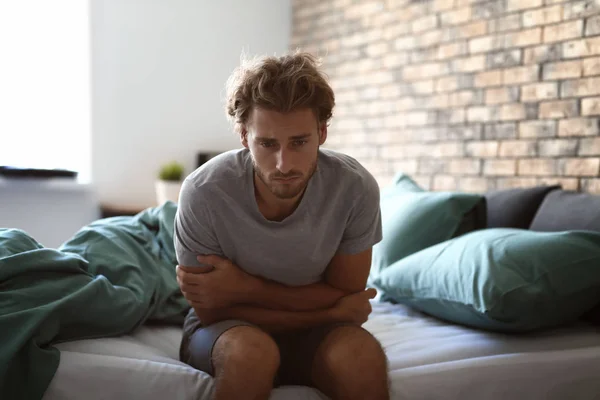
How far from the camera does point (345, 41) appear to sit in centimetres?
376

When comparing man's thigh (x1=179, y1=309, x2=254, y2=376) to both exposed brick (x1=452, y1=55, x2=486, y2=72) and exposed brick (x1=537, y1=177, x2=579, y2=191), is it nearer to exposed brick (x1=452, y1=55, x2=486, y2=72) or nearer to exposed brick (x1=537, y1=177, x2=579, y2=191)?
exposed brick (x1=537, y1=177, x2=579, y2=191)

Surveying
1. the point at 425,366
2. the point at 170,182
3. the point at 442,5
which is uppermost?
the point at 442,5

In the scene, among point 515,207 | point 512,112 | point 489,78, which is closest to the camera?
point 515,207

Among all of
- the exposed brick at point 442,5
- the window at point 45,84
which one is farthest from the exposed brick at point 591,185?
the window at point 45,84

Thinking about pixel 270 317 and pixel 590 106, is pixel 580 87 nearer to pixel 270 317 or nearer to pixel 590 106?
pixel 590 106

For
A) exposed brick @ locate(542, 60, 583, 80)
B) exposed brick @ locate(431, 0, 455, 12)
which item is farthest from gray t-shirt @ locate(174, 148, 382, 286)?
exposed brick @ locate(431, 0, 455, 12)

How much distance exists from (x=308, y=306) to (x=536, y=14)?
1.73 m

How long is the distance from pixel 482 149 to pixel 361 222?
1.44 m

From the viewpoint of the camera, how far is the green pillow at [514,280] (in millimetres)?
1635

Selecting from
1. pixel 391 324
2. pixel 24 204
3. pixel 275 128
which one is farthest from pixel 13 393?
pixel 24 204

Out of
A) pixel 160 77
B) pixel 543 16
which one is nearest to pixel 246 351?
pixel 543 16

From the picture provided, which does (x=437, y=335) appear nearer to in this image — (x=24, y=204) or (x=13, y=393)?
(x=13, y=393)

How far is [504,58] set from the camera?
2.67 m

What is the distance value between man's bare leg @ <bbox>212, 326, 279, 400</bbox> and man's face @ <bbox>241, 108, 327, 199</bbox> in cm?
35
